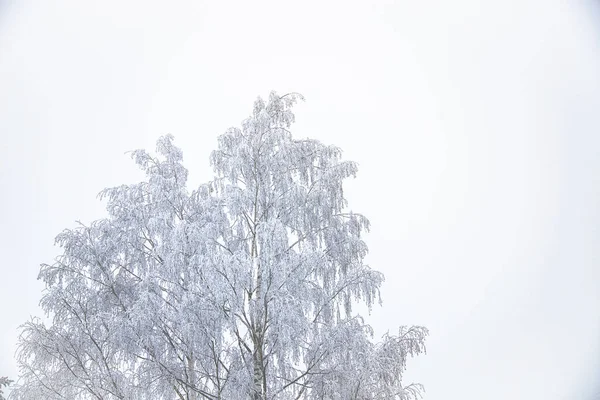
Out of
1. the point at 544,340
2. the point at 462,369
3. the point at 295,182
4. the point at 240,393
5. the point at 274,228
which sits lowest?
the point at 240,393

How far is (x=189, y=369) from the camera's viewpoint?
11.0 meters

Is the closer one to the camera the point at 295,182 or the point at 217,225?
→ the point at 217,225

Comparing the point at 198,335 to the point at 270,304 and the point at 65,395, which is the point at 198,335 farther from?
the point at 65,395

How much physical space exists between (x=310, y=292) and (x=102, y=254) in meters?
4.11

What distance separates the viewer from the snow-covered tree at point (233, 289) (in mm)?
9969

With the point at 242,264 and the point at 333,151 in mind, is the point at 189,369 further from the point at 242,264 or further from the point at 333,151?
the point at 333,151

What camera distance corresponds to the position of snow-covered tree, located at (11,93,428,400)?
997cm

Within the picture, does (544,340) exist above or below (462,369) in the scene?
above

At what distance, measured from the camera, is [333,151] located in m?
11.8

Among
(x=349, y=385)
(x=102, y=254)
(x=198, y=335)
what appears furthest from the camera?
(x=102, y=254)

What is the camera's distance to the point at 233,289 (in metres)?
9.66

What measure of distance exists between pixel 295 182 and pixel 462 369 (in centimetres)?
10452

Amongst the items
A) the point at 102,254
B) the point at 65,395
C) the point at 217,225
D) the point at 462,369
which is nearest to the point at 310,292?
the point at 217,225

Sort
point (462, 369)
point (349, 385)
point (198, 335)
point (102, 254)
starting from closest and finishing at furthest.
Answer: point (198, 335), point (349, 385), point (102, 254), point (462, 369)
